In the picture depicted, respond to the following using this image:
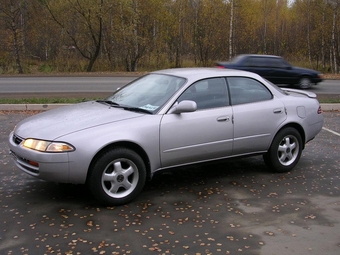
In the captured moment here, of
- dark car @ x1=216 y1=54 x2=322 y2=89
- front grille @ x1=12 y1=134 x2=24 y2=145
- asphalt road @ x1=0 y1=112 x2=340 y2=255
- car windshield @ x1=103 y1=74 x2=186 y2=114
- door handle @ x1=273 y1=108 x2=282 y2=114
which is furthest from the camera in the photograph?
dark car @ x1=216 y1=54 x2=322 y2=89

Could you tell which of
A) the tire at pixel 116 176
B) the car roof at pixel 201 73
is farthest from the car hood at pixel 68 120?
the car roof at pixel 201 73

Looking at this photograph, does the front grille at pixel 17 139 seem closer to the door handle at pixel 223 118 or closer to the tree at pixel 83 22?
the door handle at pixel 223 118

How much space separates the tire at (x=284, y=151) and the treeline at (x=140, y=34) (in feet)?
94.7

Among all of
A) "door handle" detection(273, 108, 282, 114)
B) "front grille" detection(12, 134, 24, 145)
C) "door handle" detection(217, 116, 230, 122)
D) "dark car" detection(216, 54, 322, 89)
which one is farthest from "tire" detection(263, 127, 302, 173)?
"dark car" detection(216, 54, 322, 89)

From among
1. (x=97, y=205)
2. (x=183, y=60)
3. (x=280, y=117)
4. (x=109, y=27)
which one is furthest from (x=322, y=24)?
(x=97, y=205)

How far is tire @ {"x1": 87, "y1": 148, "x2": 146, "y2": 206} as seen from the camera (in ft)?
15.2

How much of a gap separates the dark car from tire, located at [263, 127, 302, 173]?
1249 cm

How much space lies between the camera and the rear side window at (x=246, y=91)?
583 centimetres

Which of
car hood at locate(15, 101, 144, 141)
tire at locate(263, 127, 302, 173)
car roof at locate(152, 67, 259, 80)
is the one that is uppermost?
car roof at locate(152, 67, 259, 80)

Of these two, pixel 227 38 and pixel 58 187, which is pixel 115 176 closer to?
pixel 58 187

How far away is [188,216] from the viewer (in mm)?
4535

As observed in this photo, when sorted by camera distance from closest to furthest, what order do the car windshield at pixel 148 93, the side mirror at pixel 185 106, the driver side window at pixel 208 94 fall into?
1. the side mirror at pixel 185 106
2. the car windshield at pixel 148 93
3. the driver side window at pixel 208 94

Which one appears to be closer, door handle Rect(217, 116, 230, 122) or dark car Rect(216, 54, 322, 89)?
door handle Rect(217, 116, 230, 122)

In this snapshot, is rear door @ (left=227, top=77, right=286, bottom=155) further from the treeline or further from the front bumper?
the treeline
